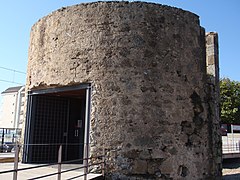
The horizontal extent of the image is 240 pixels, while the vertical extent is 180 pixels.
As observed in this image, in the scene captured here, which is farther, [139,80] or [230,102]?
[230,102]

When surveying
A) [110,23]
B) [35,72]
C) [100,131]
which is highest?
[110,23]

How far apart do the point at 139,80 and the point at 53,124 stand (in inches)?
131

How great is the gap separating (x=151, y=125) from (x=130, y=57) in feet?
5.33

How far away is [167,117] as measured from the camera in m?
6.14

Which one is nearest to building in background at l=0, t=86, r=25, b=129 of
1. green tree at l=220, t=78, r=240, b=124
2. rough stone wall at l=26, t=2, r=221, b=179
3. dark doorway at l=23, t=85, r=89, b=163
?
green tree at l=220, t=78, r=240, b=124

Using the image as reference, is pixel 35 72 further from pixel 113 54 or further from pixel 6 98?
pixel 6 98

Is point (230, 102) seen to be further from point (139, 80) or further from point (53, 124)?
point (139, 80)

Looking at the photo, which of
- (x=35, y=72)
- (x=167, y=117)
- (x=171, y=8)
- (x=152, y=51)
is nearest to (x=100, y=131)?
(x=167, y=117)

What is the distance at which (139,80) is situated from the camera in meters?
6.18

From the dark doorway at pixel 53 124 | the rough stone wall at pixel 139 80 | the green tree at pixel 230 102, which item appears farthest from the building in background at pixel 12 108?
the rough stone wall at pixel 139 80

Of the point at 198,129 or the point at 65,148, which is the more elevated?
the point at 198,129

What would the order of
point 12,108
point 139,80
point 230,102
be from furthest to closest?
point 12,108 < point 230,102 < point 139,80

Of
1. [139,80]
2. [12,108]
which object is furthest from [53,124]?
[12,108]

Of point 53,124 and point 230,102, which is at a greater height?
point 230,102
